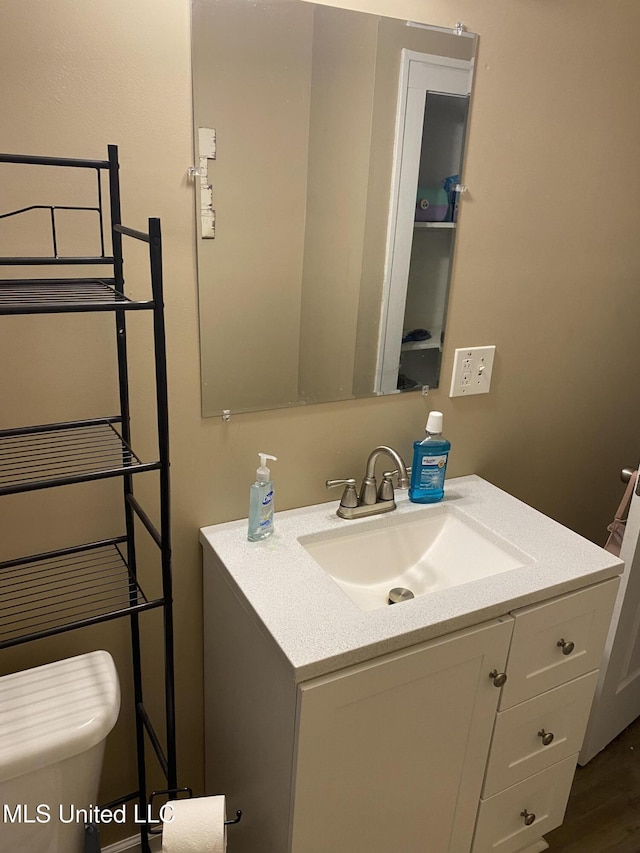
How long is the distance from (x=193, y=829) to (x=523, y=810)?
847 mm

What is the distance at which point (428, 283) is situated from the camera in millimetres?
1514

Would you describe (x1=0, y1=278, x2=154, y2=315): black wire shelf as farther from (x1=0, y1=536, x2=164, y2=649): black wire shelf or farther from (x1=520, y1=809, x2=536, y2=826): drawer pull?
(x1=520, y1=809, x2=536, y2=826): drawer pull

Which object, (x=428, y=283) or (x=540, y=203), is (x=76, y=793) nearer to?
(x=428, y=283)

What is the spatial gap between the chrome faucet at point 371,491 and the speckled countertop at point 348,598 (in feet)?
0.07

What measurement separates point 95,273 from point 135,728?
1.00 metres

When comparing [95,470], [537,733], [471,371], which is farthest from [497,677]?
[95,470]

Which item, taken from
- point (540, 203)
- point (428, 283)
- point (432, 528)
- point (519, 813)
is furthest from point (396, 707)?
point (540, 203)

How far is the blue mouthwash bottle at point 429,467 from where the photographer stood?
153cm

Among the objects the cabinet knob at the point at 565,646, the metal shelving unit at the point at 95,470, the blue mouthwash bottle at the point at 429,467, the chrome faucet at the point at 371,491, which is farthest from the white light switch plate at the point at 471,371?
the metal shelving unit at the point at 95,470

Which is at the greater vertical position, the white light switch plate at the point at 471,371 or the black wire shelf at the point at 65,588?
the white light switch plate at the point at 471,371

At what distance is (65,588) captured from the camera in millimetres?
1312

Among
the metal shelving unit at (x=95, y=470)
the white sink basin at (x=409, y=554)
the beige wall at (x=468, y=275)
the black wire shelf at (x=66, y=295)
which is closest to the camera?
the black wire shelf at (x=66, y=295)

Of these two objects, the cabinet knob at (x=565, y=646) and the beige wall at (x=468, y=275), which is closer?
the beige wall at (x=468, y=275)

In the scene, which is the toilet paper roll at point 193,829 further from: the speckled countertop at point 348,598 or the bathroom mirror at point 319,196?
the bathroom mirror at point 319,196
